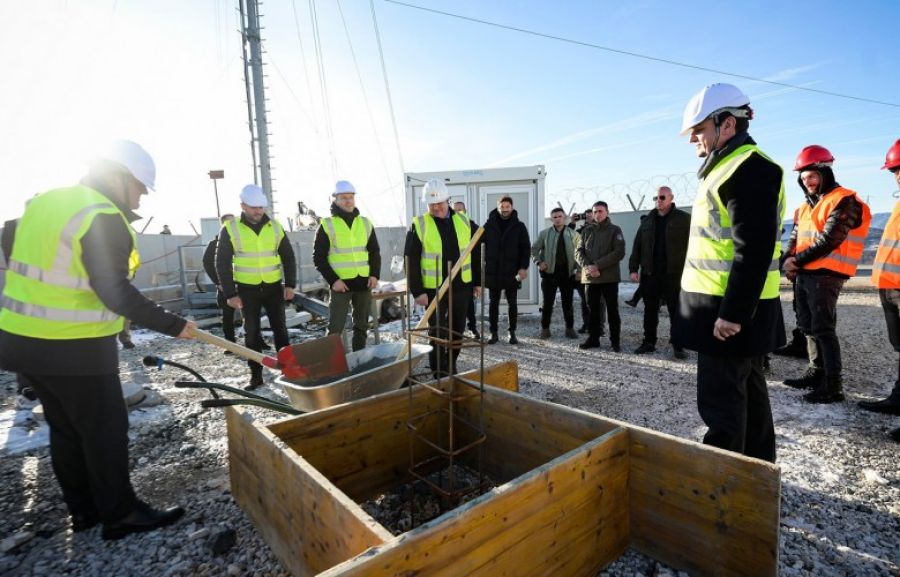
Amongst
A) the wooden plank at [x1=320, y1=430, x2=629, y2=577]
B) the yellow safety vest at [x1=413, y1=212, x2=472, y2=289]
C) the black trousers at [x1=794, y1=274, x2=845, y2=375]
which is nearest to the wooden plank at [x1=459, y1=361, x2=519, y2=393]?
the yellow safety vest at [x1=413, y1=212, x2=472, y2=289]

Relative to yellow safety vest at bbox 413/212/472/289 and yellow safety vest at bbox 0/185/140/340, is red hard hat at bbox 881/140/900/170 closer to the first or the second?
yellow safety vest at bbox 413/212/472/289

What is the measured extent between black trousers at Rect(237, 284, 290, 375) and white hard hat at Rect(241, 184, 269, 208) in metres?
0.83

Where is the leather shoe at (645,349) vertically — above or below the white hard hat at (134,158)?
below

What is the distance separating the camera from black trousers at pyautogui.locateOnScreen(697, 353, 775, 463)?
2.23 m

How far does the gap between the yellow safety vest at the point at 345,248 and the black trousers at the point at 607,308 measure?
10.5 feet

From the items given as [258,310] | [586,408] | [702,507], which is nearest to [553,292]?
[586,408]

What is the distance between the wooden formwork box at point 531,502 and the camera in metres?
1.54

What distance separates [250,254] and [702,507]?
4.31 meters

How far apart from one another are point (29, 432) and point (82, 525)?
6.69 ft

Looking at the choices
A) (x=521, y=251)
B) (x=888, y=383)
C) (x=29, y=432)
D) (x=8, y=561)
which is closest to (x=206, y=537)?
(x=8, y=561)

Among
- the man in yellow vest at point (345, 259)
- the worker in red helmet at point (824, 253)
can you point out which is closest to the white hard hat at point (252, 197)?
the man in yellow vest at point (345, 259)

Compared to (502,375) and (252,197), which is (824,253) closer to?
(502,375)

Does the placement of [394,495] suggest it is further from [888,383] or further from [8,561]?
[888,383]

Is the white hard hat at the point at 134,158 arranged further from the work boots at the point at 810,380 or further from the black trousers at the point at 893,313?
the work boots at the point at 810,380
